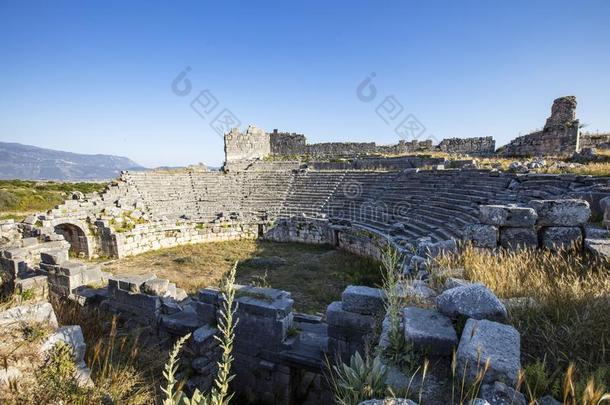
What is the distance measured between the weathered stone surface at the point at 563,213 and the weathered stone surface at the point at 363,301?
302cm

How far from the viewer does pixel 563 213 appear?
15.3 feet

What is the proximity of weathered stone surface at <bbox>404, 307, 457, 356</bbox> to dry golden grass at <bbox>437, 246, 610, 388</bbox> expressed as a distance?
0.52 metres

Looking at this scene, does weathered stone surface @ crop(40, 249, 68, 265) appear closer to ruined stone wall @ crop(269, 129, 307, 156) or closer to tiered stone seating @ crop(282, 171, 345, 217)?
tiered stone seating @ crop(282, 171, 345, 217)

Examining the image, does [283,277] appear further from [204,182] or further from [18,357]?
[204,182]

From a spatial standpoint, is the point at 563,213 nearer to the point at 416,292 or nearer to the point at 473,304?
the point at 416,292

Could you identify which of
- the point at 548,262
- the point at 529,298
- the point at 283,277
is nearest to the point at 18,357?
the point at 529,298

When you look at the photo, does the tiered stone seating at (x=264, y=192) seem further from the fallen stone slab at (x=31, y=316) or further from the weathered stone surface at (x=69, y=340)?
the weathered stone surface at (x=69, y=340)

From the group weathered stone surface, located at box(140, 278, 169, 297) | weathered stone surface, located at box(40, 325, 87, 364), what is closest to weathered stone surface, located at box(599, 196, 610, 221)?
weathered stone surface, located at box(40, 325, 87, 364)

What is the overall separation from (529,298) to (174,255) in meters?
14.0

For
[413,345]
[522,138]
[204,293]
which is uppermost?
[522,138]

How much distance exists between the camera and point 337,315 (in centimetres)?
465

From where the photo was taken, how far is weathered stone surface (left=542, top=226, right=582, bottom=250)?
4.52m

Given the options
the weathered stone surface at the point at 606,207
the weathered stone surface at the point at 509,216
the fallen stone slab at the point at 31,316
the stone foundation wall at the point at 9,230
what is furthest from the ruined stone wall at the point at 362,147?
the fallen stone slab at the point at 31,316

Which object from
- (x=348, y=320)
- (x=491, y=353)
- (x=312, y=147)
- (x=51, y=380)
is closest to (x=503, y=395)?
(x=491, y=353)
